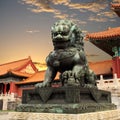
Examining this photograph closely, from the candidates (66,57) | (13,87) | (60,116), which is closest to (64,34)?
(66,57)

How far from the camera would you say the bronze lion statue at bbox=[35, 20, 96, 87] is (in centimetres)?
329

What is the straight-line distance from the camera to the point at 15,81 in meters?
23.7

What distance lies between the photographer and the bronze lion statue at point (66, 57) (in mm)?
3291

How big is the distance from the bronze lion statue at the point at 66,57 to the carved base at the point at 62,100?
0.69 ft

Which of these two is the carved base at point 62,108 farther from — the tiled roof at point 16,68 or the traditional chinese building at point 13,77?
the tiled roof at point 16,68

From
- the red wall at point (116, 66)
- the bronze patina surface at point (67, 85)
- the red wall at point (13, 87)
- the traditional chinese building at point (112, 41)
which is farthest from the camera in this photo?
the red wall at point (13, 87)

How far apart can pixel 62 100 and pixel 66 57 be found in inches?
29.7

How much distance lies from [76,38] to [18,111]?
1656 millimetres

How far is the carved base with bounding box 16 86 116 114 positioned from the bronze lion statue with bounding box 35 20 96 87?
21cm

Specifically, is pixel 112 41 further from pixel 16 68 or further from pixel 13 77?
pixel 16 68

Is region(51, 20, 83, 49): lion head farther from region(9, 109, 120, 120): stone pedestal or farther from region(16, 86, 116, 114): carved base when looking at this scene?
region(9, 109, 120, 120): stone pedestal

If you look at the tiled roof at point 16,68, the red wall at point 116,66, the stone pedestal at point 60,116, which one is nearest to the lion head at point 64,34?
the stone pedestal at point 60,116

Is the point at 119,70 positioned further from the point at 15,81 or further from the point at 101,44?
the point at 15,81

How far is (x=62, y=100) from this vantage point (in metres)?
2.98
